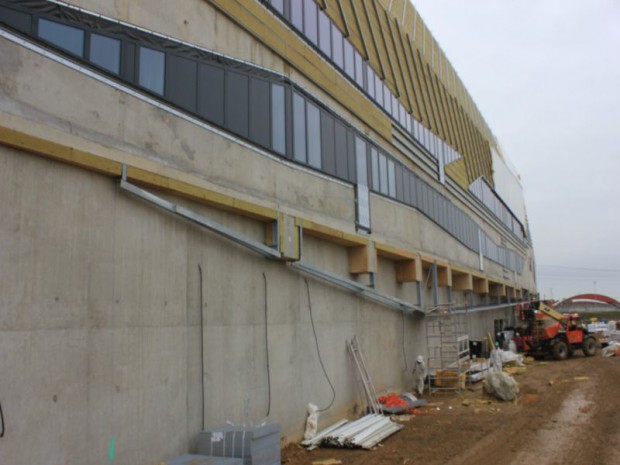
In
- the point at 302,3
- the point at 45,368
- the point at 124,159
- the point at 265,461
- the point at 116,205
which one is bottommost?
the point at 265,461

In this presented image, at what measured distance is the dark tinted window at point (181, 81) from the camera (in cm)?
898

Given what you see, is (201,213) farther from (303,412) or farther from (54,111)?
(303,412)

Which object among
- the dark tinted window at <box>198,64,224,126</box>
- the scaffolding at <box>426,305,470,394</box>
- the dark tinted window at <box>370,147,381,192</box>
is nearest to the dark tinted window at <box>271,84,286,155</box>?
the dark tinted window at <box>198,64,224,126</box>

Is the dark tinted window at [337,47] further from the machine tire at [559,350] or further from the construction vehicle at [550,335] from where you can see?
the machine tire at [559,350]

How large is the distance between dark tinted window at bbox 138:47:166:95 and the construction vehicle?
26.3 m

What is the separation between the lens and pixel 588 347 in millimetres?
30141

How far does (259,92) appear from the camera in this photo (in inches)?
445

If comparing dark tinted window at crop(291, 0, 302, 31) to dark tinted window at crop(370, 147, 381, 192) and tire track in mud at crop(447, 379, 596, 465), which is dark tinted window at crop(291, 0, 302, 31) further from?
tire track in mud at crop(447, 379, 596, 465)

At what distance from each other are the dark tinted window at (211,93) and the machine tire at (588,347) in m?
Result: 27.0

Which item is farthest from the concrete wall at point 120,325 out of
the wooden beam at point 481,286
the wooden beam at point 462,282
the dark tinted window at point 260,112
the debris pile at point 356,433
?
the wooden beam at point 481,286

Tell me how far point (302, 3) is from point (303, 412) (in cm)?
974

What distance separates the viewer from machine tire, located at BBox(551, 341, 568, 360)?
2875cm

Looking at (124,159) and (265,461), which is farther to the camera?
(265,461)

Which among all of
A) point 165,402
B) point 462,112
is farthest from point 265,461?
point 462,112
